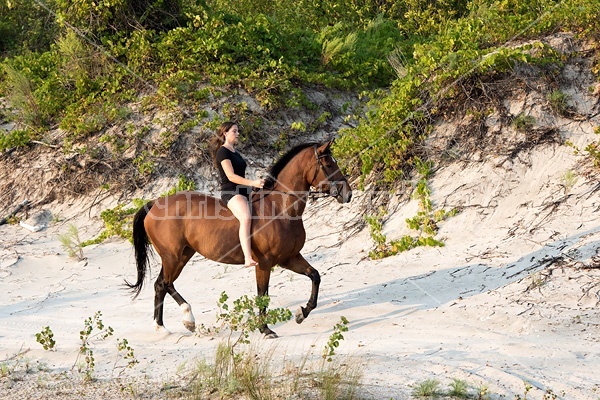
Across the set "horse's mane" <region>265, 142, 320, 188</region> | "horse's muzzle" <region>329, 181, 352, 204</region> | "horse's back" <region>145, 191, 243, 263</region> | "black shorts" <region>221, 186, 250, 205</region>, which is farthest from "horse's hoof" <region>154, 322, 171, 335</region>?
"horse's muzzle" <region>329, 181, 352, 204</region>

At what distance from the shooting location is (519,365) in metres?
7.25

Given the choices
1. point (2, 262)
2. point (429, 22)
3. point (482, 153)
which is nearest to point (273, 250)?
point (482, 153)

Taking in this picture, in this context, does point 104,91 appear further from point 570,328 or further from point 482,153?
point 570,328

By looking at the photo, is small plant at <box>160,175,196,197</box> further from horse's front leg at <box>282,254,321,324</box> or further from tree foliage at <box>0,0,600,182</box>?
horse's front leg at <box>282,254,321,324</box>

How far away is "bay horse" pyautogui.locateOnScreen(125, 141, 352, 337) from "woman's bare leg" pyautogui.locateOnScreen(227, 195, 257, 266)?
0.33 ft

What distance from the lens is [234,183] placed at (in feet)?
29.9

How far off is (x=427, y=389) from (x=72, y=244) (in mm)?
9270

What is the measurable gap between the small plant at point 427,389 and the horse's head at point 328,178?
284 cm

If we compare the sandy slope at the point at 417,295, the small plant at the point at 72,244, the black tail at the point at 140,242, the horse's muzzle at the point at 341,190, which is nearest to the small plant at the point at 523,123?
the sandy slope at the point at 417,295

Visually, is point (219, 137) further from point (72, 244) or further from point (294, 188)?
point (72, 244)

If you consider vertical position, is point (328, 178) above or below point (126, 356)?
above

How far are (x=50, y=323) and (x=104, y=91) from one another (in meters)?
8.16

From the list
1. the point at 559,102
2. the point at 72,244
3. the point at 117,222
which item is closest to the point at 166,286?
the point at 72,244

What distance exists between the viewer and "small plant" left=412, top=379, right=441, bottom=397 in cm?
644
